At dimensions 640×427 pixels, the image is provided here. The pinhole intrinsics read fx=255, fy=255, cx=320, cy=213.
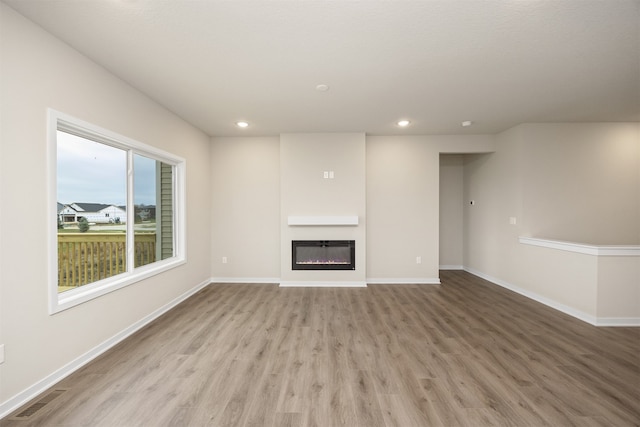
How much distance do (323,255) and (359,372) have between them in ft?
8.34

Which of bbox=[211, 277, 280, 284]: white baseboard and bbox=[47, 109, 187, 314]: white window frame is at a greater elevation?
bbox=[47, 109, 187, 314]: white window frame

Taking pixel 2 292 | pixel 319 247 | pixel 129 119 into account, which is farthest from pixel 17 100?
pixel 319 247

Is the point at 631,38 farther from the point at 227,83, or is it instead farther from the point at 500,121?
the point at 227,83

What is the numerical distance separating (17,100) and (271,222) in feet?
10.9

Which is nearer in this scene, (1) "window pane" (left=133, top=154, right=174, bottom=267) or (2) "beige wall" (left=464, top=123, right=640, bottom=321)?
(1) "window pane" (left=133, top=154, right=174, bottom=267)

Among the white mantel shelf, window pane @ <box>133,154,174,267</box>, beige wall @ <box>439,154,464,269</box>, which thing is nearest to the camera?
window pane @ <box>133,154,174,267</box>

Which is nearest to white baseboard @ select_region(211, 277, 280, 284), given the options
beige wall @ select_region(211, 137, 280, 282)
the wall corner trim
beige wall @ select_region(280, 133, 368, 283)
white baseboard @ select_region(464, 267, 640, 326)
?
beige wall @ select_region(211, 137, 280, 282)

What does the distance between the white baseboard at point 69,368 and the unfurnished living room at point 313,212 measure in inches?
0.8

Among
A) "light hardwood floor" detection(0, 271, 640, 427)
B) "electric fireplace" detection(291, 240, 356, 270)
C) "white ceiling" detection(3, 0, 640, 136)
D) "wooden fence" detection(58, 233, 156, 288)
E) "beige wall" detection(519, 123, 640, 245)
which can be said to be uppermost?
"white ceiling" detection(3, 0, 640, 136)

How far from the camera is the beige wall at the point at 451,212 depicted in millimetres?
5535

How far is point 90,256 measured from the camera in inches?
97.7

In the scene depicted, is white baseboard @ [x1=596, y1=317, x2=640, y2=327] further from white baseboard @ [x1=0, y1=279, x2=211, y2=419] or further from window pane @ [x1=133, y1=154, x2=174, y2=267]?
window pane @ [x1=133, y1=154, x2=174, y2=267]

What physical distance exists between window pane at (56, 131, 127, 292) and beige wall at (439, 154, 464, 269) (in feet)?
18.2

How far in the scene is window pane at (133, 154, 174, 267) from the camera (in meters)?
3.05
